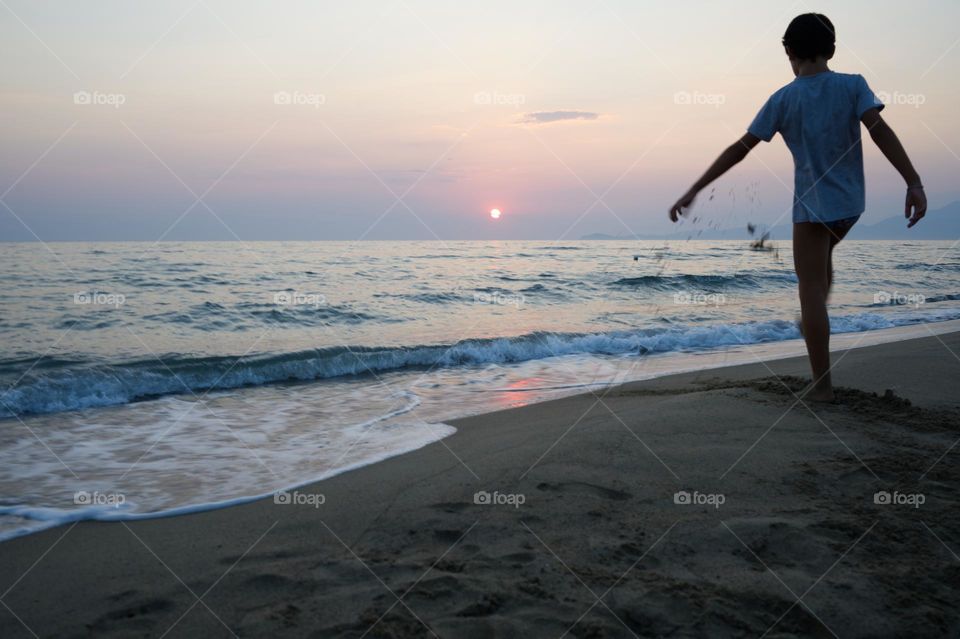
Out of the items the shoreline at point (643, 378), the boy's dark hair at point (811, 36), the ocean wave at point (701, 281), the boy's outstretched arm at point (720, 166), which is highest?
the boy's dark hair at point (811, 36)

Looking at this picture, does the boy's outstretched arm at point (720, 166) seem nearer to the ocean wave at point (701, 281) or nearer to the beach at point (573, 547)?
the beach at point (573, 547)

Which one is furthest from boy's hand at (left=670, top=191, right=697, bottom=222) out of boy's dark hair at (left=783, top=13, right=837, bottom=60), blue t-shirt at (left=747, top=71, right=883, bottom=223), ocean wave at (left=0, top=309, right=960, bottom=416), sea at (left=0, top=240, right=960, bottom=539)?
ocean wave at (left=0, top=309, right=960, bottom=416)

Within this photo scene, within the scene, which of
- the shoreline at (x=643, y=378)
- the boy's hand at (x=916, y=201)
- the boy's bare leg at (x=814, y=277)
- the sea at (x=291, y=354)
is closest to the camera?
the shoreline at (x=643, y=378)

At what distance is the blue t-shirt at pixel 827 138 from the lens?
12.0 feet

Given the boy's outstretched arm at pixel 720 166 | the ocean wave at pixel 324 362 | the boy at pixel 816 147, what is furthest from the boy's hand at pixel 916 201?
the ocean wave at pixel 324 362

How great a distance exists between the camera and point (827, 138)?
3.71m

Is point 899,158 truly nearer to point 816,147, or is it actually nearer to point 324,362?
point 816,147

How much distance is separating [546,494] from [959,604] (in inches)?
55.6

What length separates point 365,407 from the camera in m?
5.91

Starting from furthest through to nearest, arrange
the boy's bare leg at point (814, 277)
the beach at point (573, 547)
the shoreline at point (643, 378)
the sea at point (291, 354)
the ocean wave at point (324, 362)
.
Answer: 1. the ocean wave at point (324, 362)
2. the sea at point (291, 354)
3. the boy's bare leg at point (814, 277)
4. the shoreline at point (643, 378)
5. the beach at point (573, 547)

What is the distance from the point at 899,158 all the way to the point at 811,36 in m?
0.86

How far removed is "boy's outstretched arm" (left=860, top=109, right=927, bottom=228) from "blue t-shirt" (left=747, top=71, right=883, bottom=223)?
3.2 inches

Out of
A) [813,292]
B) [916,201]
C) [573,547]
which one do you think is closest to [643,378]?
[813,292]

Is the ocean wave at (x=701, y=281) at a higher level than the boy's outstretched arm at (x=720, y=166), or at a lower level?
lower
